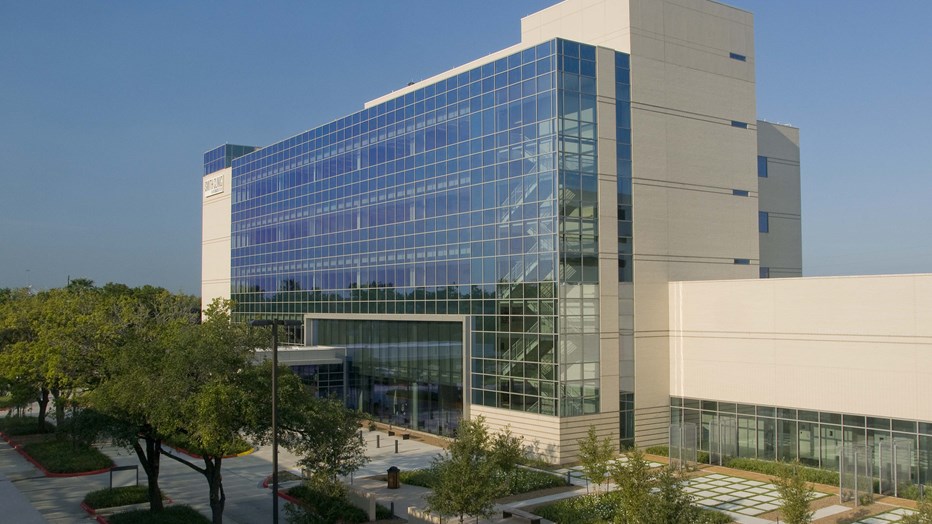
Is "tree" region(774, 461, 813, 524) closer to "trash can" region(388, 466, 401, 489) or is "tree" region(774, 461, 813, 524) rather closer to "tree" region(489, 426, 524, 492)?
"tree" region(489, 426, 524, 492)

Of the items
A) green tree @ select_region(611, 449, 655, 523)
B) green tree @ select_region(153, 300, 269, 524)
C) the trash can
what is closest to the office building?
the trash can

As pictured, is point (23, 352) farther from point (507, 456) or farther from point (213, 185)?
point (213, 185)

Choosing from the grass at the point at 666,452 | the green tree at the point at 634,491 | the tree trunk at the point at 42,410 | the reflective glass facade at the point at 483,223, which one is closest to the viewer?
the green tree at the point at 634,491

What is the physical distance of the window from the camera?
50.9 meters

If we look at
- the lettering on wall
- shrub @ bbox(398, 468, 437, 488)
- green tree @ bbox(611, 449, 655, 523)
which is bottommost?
shrub @ bbox(398, 468, 437, 488)

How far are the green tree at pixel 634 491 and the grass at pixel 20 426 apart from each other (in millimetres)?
39570

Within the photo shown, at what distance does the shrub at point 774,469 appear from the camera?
34031mm

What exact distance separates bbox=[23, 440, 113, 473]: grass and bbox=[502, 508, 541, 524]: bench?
855 inches

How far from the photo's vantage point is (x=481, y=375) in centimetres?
4266

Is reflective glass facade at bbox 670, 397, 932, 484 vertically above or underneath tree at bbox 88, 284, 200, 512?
underneath

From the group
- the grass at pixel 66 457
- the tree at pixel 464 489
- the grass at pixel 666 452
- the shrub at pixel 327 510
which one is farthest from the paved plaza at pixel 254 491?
the tree at pixel 464 489

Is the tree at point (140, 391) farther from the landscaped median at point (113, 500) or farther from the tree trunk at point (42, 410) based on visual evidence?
the tree trunk at point (42, 410)

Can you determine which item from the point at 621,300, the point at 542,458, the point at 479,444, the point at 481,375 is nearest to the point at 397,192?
the point at 481,375

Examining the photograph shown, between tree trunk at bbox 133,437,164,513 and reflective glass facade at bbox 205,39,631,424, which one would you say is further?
reflective glass facade at bbox 205,39,631,424
